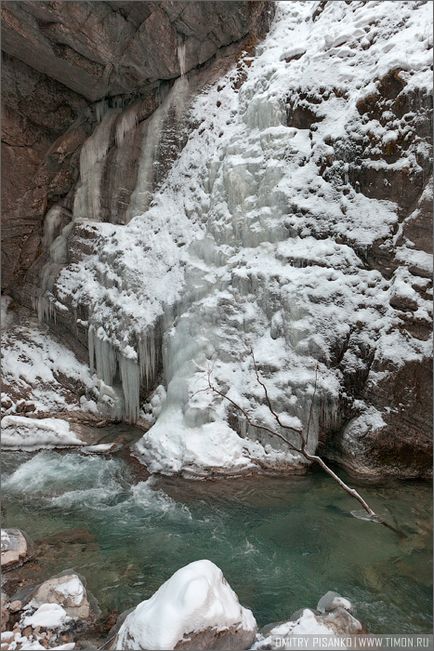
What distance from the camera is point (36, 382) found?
1174 cm

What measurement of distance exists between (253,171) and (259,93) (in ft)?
8.07

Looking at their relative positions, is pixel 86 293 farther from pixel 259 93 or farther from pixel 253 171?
pixel 259 93

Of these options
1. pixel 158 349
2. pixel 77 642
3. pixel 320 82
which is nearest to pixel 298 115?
pixel 320 82

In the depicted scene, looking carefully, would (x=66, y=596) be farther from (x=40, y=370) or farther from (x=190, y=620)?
(x=40, y=370)

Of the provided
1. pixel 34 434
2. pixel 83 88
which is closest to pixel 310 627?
pixel 34 434

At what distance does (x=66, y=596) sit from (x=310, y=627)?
113 inches

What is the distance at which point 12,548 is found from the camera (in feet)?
20.8

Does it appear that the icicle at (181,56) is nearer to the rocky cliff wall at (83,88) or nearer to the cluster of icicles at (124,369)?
the rocky cliff wall at (83,88)

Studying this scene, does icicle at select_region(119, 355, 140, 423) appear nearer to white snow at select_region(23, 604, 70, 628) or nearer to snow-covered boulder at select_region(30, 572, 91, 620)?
snow-covered boulder at select_region(30, 572, 91, 620)

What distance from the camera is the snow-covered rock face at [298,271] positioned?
321 inches

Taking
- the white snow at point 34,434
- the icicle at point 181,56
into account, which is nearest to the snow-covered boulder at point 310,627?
the white snow at point 34,434

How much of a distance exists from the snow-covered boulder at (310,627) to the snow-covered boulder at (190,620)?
195 millimetres

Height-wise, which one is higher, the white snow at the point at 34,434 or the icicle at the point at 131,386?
the icicle at the point at 131,386

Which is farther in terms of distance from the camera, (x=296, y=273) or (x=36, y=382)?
(x=36, y=382)
